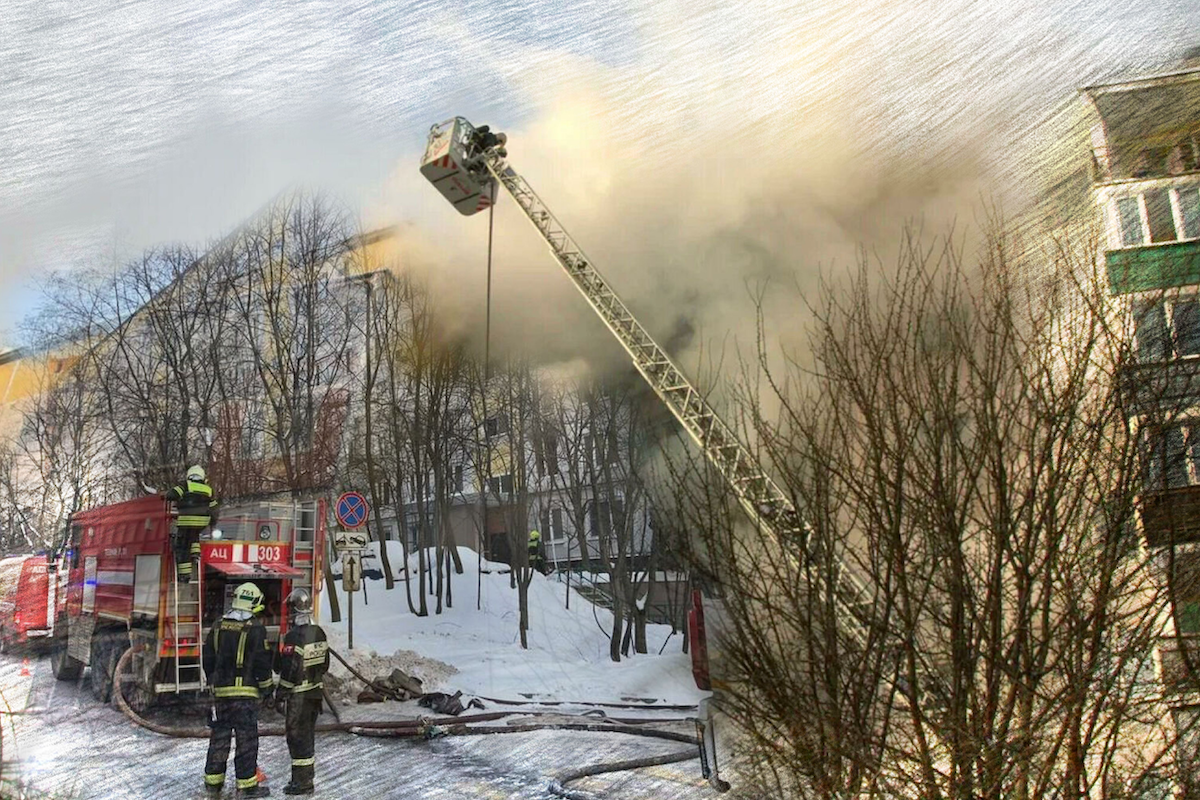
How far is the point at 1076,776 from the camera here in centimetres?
174

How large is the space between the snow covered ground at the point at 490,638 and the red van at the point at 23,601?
105 cm

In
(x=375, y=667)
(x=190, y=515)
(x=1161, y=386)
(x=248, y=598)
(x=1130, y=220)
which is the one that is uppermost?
(x=1130, y=220)

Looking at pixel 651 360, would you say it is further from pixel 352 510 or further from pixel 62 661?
pixel 62 661

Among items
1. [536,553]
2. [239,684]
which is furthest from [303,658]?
[536,553]

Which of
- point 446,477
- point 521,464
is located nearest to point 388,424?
point 446,477

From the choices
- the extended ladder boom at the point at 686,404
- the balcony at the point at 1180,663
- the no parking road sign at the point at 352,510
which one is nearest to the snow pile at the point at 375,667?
the no parking road sign at the point at 352,510

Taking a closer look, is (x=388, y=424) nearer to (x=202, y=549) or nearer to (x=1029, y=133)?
(x=202, y=549)

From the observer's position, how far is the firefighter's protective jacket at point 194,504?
2.78m

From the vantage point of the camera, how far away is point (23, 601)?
2.77 m

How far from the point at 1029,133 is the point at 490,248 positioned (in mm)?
1879

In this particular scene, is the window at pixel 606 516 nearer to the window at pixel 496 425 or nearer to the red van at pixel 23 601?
the window at pixel 496 425

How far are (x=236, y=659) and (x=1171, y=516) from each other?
289 cm

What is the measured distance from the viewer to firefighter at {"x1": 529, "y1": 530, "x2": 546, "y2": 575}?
2.76m

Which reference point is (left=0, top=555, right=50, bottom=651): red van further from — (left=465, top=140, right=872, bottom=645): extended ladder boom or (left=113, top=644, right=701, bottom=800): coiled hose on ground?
(left=465, top=140, right=872, bottom=645): extended ladder boom
